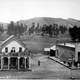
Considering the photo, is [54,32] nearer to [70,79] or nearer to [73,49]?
[73,49]

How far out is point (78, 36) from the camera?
103125 millimetres

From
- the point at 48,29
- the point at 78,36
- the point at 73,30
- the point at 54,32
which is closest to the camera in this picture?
the point at 78,36

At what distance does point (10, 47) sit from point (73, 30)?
78.4 meters

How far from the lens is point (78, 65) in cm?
3900

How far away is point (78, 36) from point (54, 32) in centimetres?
5470

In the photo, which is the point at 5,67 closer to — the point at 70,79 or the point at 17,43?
the point at 17,43

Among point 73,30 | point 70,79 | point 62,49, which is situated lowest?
point 70,79

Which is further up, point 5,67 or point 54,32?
point 54,32

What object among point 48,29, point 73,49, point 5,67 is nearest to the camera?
point 5,67

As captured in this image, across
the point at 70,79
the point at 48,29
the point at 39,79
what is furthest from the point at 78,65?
the point at 48,29

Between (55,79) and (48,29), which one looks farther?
(48,29)

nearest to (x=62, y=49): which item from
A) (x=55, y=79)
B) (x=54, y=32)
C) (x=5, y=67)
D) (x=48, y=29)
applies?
(x=5, y=67)

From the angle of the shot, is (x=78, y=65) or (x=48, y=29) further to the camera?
(x=48, y=29)

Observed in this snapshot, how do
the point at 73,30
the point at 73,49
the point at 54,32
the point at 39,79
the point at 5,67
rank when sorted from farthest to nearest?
the point at 54,32
the point at 73,30
the point at 73,49
the point at 5,67
the point at 39,79
